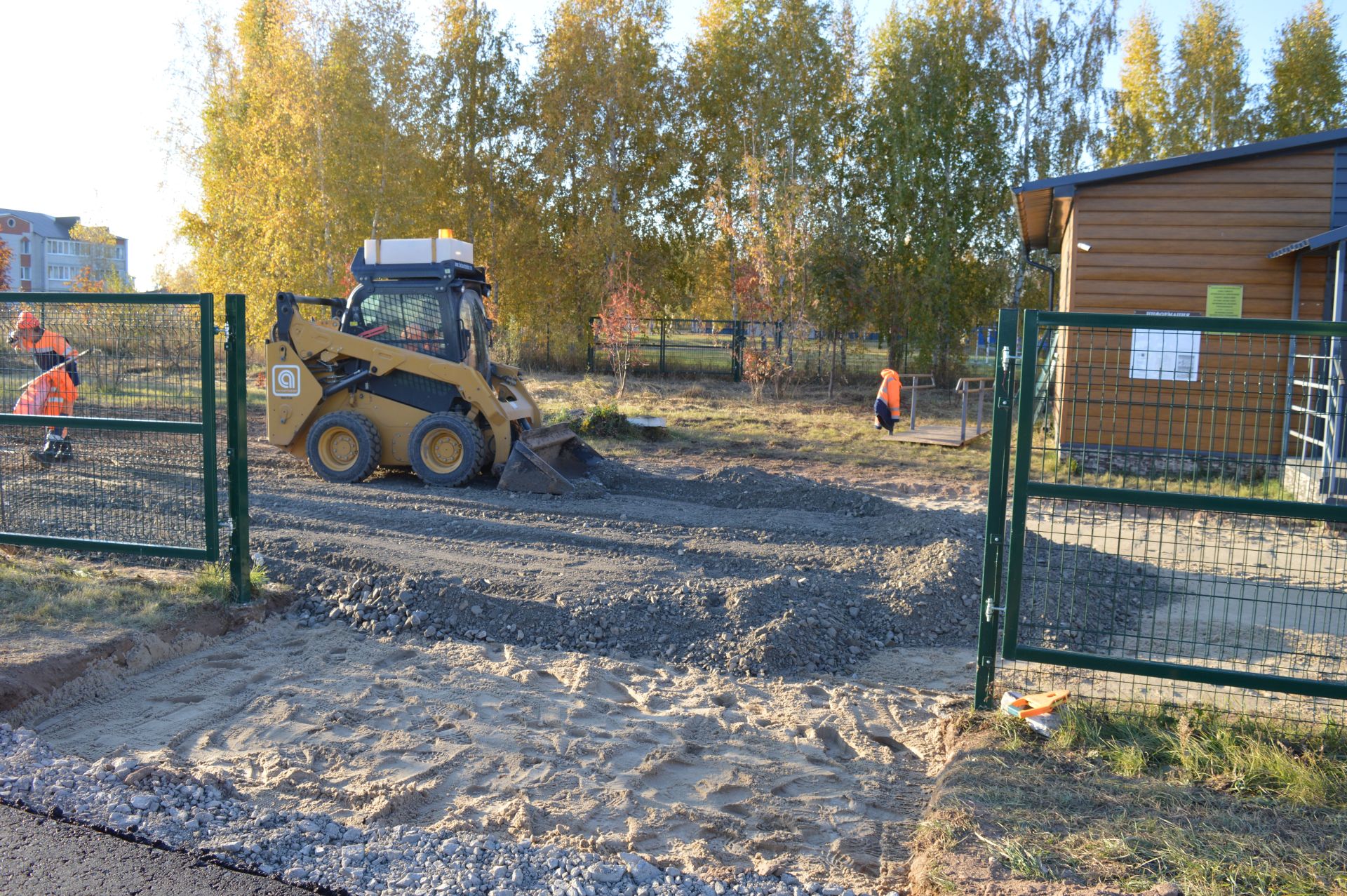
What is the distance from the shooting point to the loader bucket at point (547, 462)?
10836 millimetres

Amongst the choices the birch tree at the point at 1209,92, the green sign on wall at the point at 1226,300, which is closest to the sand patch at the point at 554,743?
the green sign on wall at the point at 1226,300

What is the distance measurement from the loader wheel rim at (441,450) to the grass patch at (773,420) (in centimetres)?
359

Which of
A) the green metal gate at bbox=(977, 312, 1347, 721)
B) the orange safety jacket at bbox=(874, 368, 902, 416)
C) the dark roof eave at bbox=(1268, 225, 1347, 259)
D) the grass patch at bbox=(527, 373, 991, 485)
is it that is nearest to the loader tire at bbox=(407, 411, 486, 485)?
the grass patch at bbox=(527, 373, 991, 485)

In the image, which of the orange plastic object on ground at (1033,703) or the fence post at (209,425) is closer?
the orange plastic object on ground at (1033,703)

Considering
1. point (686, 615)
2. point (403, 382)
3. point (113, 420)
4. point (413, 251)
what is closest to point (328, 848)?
point (686, 615)

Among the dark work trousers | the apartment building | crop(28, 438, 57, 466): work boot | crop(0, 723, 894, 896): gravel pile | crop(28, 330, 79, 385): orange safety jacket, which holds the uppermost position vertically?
the apartment building

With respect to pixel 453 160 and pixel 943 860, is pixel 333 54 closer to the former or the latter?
pixel 453 160

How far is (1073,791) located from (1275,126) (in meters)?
32.2

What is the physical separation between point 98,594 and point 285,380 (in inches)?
213

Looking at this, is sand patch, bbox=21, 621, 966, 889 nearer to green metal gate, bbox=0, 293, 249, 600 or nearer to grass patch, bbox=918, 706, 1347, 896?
grass patch, bbox=918, 706, 1347, 896

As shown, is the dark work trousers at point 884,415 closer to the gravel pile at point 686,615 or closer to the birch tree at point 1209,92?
the gravel pile at point 686,615

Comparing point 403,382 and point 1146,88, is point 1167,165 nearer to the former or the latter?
point 403,382

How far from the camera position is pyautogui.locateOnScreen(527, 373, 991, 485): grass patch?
1455cm

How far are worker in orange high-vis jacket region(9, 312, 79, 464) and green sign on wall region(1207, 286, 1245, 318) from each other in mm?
12574
